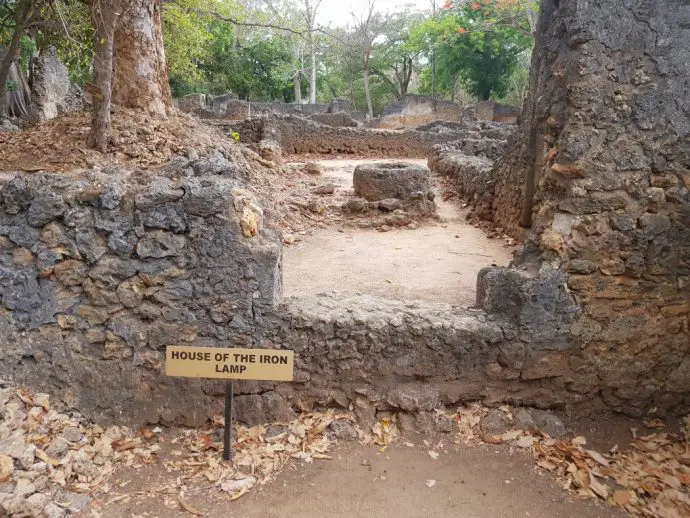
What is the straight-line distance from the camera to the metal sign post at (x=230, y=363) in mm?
2744

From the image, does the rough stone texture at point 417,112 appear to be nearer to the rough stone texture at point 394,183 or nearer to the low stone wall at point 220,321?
the rough stone texture at point 394,183

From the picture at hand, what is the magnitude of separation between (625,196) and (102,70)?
19.7 feet

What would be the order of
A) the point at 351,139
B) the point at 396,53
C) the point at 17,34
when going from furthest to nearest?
the point at 396,53 < the point at 351,139 < the point at 17,34

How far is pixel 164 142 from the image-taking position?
691cm

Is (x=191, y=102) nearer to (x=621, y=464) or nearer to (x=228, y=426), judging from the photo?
(x=228, y=426)

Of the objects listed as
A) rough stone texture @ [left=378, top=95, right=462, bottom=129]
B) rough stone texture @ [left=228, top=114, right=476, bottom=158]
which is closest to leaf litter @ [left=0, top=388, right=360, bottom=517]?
rough stone texture @ [left=228, top=114, right=476, bottom=158]

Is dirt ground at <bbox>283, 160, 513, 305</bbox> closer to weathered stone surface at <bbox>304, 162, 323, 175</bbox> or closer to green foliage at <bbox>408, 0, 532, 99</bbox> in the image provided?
weathered stone surface at <bbox>304, 162, 323, 175</bbox>

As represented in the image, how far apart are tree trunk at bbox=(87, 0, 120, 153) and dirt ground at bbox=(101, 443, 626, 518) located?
4958 millimetres

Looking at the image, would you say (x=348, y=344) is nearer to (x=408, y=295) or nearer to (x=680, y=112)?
(x=408, y=295)

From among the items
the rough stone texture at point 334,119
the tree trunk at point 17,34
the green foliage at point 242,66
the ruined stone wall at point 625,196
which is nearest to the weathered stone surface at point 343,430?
the ruined stone wall at point 625,196

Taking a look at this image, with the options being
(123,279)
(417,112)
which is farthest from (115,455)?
(417,112)

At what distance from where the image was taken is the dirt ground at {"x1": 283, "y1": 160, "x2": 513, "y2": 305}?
4512 millimetres

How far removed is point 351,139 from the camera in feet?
50.6

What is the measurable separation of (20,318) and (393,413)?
94.9 inches
